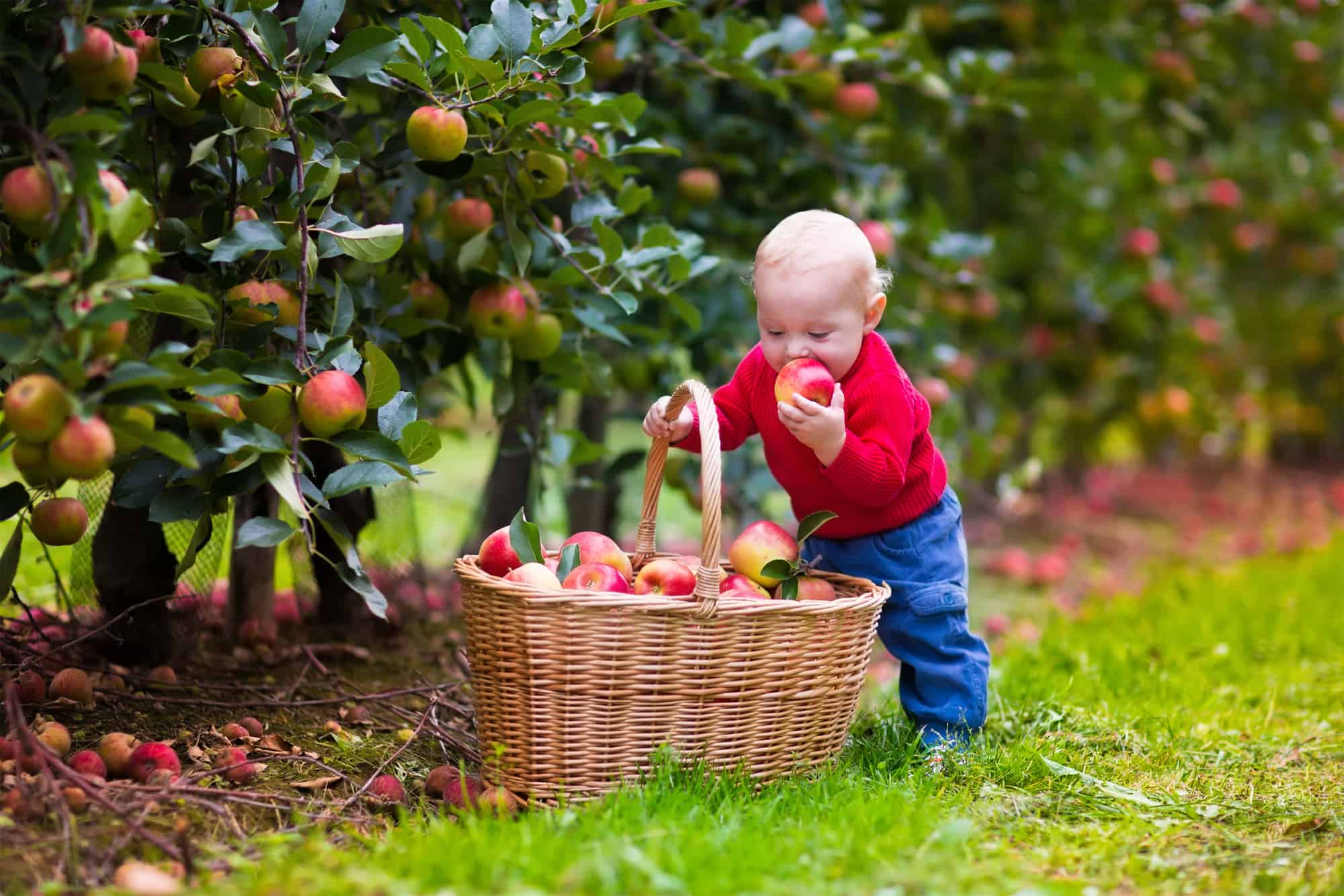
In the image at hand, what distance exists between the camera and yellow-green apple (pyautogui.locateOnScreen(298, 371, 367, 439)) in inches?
78.6

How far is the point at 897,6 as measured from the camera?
376cm

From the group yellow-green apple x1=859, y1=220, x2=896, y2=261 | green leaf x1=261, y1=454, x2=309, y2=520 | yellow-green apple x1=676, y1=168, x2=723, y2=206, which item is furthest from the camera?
yellow-green apple x1=859, y1=220, x2=896, y2=261

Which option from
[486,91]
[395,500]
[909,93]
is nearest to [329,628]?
[395,500]

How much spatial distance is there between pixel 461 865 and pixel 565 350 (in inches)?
55.2

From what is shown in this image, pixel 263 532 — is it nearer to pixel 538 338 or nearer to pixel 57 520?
pixel 57 520

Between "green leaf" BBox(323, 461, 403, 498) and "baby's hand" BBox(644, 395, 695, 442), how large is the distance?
536 mm

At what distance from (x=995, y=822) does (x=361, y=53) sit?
1691 millimetres

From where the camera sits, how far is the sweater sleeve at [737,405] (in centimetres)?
250

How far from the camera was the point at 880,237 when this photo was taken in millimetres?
3396

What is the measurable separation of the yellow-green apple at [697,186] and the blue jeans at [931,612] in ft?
3.81

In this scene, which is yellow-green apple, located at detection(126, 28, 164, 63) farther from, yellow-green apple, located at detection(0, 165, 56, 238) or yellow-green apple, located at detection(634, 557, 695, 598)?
yellow-green apple, located at detection(634, 557, 695, 598)

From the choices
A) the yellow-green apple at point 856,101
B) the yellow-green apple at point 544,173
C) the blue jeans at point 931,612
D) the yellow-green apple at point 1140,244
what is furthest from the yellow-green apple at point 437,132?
the yellow-green apple at point 1140,244

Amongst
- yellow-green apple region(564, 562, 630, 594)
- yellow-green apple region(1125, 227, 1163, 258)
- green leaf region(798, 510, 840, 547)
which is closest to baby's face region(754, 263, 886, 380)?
green leaf region(798, 510, 840, 547)

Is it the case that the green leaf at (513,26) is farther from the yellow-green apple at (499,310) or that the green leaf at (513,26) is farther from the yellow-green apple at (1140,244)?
the yellow-green apple at (1140,244)
